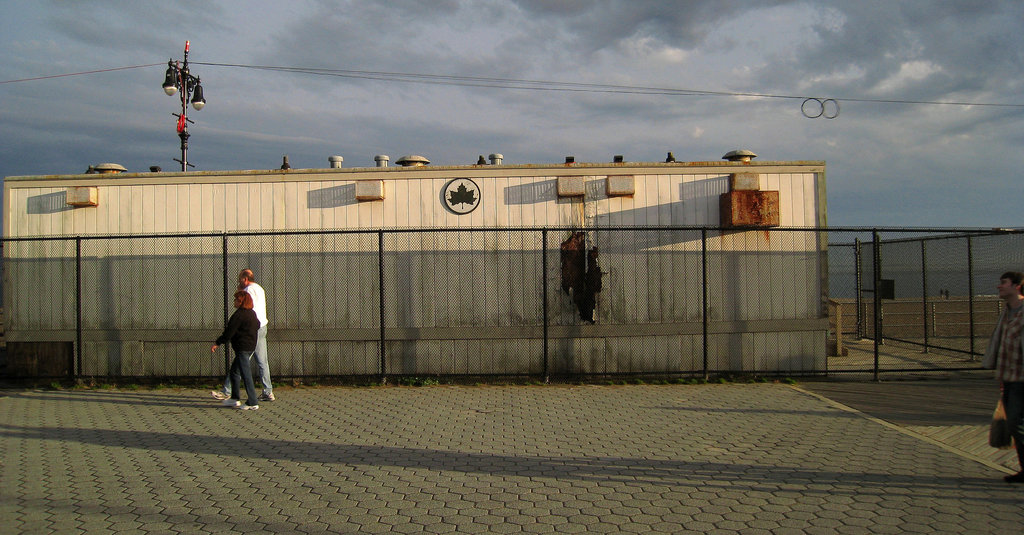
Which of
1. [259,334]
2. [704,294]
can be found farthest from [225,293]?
[704,294]

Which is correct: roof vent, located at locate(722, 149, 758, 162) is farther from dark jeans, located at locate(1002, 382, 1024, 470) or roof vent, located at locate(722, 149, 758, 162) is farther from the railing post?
dark jeans, located at locate(1002, 382, 1024, 470)

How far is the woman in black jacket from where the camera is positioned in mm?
7762

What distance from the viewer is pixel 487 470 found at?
544 cm

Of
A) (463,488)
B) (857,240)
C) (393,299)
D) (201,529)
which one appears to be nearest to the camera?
(201,529)

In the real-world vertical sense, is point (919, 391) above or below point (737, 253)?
below

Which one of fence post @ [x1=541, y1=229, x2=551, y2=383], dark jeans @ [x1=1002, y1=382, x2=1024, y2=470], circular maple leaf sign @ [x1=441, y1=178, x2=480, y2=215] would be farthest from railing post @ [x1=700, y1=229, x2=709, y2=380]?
dark jeans @ [x1=1002, y1=382, x2=1024, y2=470]

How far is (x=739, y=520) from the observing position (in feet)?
14.2

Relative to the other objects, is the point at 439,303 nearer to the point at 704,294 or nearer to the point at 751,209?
the point at 704,294

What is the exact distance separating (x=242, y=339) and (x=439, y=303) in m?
2.78

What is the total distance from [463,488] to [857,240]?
11559 millimetres

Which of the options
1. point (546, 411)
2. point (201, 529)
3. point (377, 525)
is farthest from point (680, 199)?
point (201, 529)

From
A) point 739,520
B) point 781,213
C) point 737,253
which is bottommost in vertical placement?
point 739,520

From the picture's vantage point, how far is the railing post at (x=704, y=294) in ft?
30.1

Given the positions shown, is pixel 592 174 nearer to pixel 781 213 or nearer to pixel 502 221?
pixel 502 221
